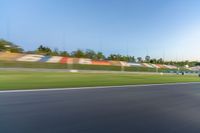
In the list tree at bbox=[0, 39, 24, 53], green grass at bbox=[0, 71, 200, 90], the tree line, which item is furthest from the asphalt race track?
the tree line

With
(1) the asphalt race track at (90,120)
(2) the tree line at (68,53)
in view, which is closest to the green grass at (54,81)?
(1) the asphalt race track at (90,120)

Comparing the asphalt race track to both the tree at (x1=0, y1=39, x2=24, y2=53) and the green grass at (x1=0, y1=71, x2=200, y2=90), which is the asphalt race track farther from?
the tree at (x1=0, y1=39, x2=24, y2=53)

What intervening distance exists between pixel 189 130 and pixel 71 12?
145ft

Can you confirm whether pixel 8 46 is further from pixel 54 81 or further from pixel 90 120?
pixel 90 120

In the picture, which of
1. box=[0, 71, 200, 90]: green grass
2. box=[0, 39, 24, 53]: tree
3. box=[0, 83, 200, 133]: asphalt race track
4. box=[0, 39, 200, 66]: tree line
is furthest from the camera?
box=[0, 39, 200, 66]: tree line

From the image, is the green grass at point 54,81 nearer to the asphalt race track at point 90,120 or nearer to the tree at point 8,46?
the asphalt race track at point 90,120

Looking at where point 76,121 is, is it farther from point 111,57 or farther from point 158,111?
point 111,57

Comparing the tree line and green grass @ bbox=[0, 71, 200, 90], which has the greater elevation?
the tree line

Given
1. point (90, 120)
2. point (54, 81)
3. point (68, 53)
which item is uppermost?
point (68, 53)

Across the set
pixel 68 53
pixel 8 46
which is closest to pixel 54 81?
pixel 8 46

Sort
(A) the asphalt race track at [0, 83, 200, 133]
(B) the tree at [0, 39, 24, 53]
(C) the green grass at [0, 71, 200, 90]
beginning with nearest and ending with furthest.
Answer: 1. (A) the asphalt race track at [0, 83, 200, 133]
2. (C) the green grass at [0, 71, 200, 90]
3. (B) the tree at [0, 39, 24, 53]

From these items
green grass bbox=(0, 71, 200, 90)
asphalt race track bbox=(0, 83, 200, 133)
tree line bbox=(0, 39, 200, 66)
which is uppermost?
tree line bbox=(0, 39, 200, 66)

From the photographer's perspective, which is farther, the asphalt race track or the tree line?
the tree line

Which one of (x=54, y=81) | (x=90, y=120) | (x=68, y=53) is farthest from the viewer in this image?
(x=68, y=53)
